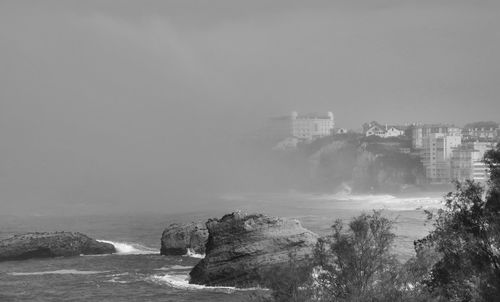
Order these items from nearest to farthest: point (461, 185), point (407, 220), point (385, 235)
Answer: point (461, 185), point (385, 235), point (407, 220)

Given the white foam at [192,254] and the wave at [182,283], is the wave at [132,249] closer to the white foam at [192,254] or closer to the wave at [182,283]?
the white foam at [192,254]

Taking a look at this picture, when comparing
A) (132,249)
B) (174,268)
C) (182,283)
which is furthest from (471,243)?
(132,249)

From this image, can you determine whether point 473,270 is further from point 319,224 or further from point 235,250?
point 319,224

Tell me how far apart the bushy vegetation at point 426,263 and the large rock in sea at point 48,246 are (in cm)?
5447

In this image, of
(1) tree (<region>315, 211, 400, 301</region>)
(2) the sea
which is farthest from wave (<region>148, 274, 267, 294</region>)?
(1) tree (<region>315, 211, 400, 301</region>)

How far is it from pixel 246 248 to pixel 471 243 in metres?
39.1

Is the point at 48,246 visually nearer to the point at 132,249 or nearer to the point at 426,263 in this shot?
the point at 132,249

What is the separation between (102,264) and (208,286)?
2138 centimetres

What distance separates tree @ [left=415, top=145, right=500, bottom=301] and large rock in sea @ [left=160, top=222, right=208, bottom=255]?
2212 inches

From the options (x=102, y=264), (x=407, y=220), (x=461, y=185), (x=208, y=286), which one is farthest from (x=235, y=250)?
(x=407, y=220)

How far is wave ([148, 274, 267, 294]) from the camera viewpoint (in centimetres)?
6519

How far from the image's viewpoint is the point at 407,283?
3684 cm

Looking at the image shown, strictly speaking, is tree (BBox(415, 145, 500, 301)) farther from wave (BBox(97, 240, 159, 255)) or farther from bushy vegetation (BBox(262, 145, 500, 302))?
wave (BBox(97, 240, 159, 255))

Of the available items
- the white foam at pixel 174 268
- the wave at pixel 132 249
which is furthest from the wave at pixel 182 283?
the wave at pixel 132 249
